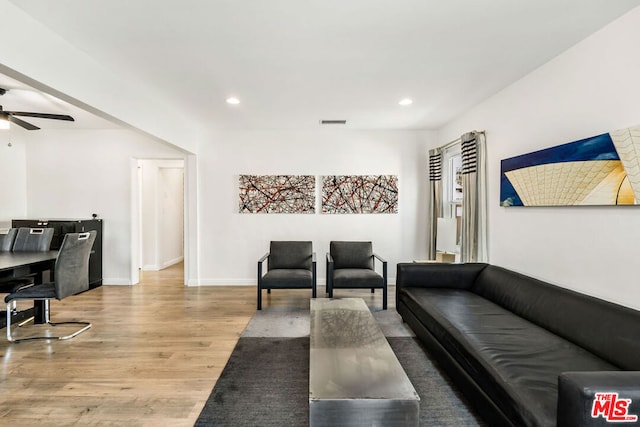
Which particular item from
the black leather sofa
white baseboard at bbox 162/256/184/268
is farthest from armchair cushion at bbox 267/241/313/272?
white baseboard at bbox 162/256/184/268

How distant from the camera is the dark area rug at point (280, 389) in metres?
1.83

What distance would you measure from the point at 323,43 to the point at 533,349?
2515 mm

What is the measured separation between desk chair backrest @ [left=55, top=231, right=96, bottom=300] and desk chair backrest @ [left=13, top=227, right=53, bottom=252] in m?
0.85

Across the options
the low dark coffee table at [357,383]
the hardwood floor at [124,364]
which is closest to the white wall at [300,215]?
the hardwood floor at [124,364]

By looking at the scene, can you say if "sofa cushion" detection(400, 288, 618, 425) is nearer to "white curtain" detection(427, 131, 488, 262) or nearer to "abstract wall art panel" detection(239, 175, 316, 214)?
"white curtain" detection(427, 131, 488, 262)

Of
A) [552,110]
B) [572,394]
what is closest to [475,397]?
[572,394]

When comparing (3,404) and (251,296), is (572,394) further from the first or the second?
(251,296)

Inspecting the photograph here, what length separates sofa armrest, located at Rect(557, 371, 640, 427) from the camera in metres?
1.13

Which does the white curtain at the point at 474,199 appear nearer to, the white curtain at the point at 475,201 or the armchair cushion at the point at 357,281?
the white curtain at the point at 475,201

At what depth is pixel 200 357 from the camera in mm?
2600

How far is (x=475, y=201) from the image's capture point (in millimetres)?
3488

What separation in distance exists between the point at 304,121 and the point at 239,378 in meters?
3.36

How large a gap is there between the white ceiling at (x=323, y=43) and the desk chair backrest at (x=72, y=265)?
169 centimetres

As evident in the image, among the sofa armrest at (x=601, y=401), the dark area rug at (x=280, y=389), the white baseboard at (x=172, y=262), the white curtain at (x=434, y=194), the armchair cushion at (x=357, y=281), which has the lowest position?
the dark area rug at (x=280, y=389)
